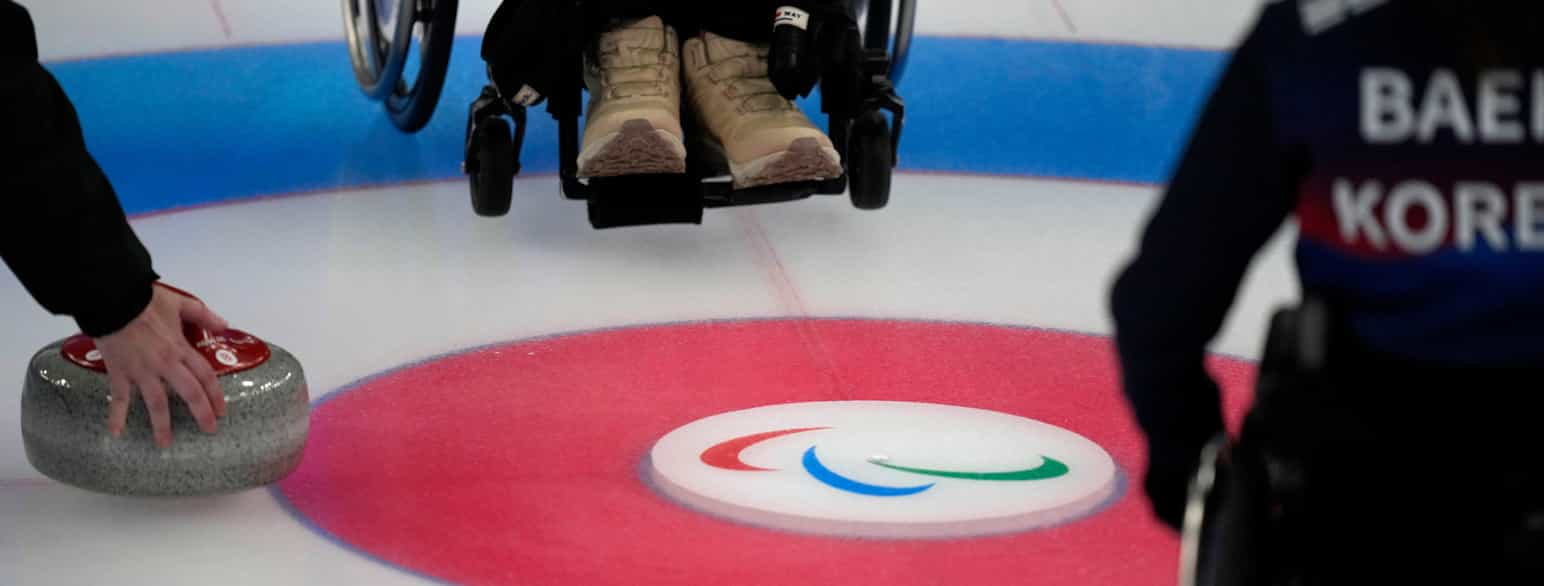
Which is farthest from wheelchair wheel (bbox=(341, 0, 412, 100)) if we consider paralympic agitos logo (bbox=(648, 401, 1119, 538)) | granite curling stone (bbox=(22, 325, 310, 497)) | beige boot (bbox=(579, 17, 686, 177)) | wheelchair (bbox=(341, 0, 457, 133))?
granite curling stone (bbox=(22, 325, 310, 497))

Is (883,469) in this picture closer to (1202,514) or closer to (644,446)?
(644,446)

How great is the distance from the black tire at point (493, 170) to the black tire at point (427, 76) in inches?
15.1

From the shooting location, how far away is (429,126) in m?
5.36

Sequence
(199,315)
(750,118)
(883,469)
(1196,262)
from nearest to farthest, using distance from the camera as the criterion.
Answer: (1196,262), (199,315), (883,469), (750,118)

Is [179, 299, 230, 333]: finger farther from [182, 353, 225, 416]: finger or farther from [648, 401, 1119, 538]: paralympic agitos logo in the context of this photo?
[648, 401, 1119, 538]: paralympic agitos logo

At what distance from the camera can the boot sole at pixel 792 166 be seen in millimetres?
3705

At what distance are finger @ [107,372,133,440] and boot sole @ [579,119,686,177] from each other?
1387mm

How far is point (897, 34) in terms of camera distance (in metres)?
4.79

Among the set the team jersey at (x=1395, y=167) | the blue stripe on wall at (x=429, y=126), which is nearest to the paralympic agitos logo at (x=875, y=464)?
the team jersey at (x=1395, y=167)

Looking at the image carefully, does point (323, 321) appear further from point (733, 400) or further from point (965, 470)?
point (965, 470)

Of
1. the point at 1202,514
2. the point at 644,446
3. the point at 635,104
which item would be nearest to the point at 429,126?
the point at 635,104

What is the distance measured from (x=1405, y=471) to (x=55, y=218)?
141 cm

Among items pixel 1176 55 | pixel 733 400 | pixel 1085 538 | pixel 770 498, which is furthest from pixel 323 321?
pixel 1176 55

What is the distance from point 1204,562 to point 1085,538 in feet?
4.06
